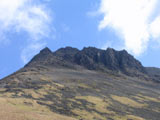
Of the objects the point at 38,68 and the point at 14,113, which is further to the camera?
the point at 38,68

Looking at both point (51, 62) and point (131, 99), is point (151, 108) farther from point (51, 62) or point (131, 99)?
point (51, 62)

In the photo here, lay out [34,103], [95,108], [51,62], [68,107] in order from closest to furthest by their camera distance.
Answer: [34,103]
[68,107]
[95,108]
[51,62]

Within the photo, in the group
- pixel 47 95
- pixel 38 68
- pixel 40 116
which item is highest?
pixel 38 68

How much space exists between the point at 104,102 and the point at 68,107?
23.5 m

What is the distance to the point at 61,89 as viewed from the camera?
108500mm

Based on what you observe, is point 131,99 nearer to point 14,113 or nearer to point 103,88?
point 103,88

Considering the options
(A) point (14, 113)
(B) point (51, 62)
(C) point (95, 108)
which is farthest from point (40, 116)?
(B) point (51, 62)

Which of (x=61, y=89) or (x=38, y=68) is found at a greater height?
Answer: (x=38, y=68)

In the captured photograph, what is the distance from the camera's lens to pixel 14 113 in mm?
51969

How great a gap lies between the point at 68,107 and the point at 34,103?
42.9 ft

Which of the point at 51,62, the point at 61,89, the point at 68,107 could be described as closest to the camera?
the point at 68,107

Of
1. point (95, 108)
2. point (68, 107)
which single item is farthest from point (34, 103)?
point (95, 108)

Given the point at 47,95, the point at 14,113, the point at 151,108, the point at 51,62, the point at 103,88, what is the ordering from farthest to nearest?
the point at 51,62 → the point at 103,88 → the point at 151,108 → the point at 47,95 → the point at 14,113

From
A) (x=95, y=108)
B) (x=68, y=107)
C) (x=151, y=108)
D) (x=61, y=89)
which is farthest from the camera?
(x=61, y=89)
